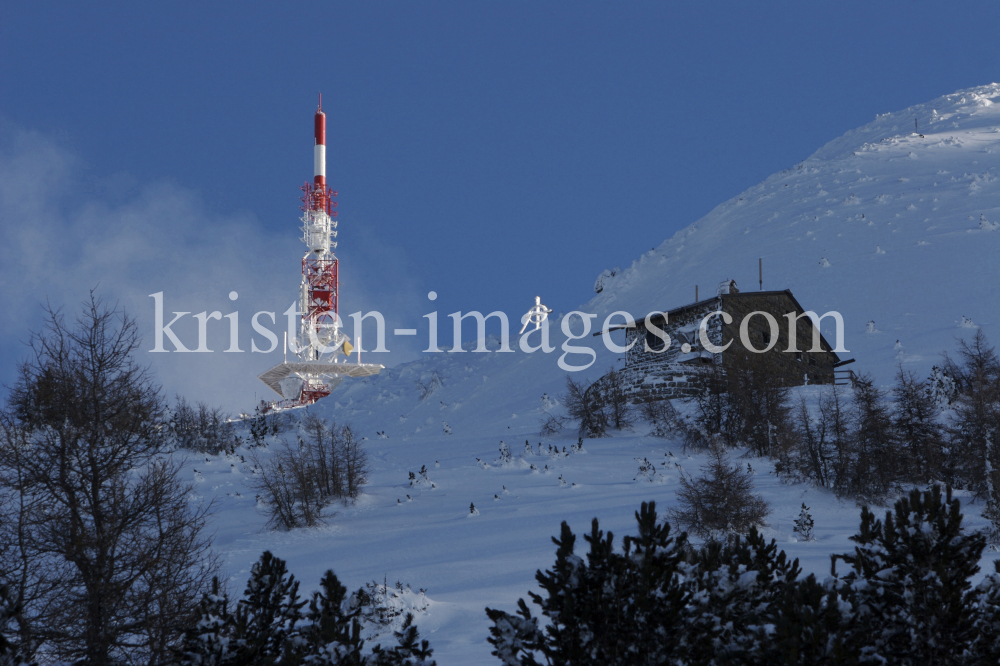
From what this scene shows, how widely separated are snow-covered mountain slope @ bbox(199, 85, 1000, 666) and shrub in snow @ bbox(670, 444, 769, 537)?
30.9 inches

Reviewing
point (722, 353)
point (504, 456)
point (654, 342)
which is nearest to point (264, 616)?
point (504, 456)

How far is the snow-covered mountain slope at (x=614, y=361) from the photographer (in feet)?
57.3

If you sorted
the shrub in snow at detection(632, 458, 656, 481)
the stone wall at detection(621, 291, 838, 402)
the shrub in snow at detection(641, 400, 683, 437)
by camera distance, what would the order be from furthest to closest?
1. the stone wall at detection(621, 291, 838, 402)
2. the shrub in snow at detection(641, 400, 683, 437)
3. the shrub in snow at detection(632, 458, 656, 481)

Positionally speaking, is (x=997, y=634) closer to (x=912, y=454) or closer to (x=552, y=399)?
(x=912, y=454)

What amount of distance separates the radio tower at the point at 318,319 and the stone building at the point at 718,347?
106 ft

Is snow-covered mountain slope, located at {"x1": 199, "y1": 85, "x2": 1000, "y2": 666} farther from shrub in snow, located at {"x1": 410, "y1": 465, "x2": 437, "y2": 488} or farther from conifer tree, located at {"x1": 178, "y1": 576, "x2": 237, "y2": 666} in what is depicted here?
conifer tree, located at {"x1": 178, "y1": 576, "x2": 237, "y2": 666}

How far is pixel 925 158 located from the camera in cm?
6581

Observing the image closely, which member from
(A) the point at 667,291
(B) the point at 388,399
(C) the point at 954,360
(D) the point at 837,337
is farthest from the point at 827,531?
(A) the point at 667,291

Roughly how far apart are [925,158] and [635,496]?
2305 inches

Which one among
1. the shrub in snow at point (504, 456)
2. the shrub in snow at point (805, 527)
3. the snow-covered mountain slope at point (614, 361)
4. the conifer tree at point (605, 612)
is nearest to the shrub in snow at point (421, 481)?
the snow-covered mountain slope at point (614, 361)

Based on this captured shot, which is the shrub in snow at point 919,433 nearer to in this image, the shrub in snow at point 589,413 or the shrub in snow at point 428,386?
the shrub in snow at point 589,413

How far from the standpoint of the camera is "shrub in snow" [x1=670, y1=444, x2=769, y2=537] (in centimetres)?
1744

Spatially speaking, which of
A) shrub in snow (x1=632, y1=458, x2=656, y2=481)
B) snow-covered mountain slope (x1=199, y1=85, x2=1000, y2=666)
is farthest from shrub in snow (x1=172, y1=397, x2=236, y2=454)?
shrub in snow (x1=632, y1=458, x2=656, y2=481)

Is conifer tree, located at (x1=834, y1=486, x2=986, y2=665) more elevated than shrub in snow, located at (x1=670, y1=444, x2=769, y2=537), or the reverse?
conifer tree, located at (x1=834, y1=486, x2=986, y2=665)
